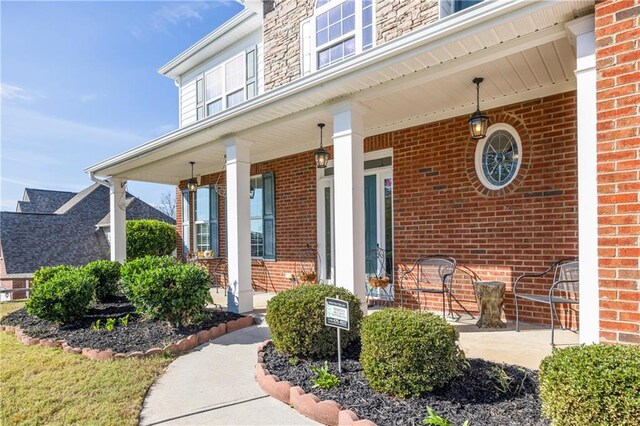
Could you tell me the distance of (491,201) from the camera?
16.0ft

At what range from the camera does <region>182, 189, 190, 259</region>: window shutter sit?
10.5 m

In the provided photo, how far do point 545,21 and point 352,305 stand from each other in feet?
9.61

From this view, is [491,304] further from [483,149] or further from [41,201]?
[41,201]

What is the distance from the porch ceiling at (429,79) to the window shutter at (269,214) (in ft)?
4.83

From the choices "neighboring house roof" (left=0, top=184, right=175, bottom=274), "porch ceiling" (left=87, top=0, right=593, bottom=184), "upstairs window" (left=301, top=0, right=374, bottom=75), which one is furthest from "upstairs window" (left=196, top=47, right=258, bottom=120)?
"neighboring house roof" (left=0, top=184, right=175, bottom=274)

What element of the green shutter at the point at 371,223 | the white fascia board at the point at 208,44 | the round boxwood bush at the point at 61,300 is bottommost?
the round boxwood bush at the point at 61,300

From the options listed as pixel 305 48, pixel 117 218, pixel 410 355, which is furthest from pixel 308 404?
pixel 117 218

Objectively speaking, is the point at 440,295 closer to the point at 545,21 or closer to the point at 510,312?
the point at 510,312

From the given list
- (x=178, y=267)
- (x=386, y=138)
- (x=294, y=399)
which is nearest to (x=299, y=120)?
(x=386, y=138)

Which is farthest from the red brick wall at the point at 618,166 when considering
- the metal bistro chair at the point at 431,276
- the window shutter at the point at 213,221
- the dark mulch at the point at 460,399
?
the window shutter at the point at 213,221

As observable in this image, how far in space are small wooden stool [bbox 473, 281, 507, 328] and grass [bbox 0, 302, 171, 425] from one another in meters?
3.87

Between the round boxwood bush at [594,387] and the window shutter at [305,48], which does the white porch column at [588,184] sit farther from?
the window shutter at [305,48]

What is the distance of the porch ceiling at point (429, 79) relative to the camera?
2.91 m

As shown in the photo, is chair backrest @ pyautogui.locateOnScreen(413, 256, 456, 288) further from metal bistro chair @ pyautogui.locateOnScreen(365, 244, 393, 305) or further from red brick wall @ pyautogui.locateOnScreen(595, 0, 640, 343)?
red brick wall @ pyautogui.locateOnScreen(595, 0, 640, 343)
